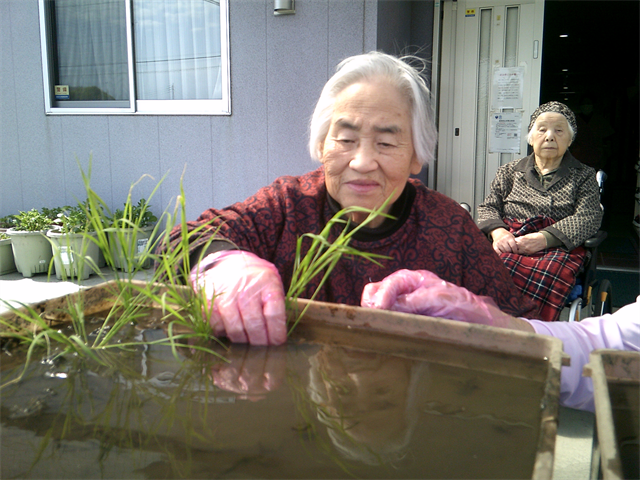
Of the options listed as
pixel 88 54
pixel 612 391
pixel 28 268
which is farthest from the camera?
pixel 88 54

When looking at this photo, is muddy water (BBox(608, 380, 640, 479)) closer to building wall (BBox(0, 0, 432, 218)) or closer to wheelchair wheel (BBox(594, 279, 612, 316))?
wheelchair wheel (BBox(594, 279, 612, 316))

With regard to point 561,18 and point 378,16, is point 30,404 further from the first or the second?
point 561,18

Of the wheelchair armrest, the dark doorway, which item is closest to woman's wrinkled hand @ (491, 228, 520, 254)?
the wheelchair armrest

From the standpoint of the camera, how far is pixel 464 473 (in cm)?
56

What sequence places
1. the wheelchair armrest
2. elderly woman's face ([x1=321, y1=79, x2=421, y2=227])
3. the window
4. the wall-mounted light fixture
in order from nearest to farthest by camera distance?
elderly woman's face ([x1=321, y1=79, x2=421, y2=227]) → the wheelchair armrest → the wall-mounted light fixture → the window

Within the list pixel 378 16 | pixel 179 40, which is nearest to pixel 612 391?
pixel 378 16

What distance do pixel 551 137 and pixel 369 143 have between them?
2.35m

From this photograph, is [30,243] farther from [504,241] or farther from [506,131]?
[506,131]

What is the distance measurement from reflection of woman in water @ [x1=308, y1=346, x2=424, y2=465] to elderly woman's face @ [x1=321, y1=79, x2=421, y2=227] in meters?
0.82

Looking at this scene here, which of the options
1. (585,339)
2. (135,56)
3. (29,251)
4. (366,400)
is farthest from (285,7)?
(366,400)

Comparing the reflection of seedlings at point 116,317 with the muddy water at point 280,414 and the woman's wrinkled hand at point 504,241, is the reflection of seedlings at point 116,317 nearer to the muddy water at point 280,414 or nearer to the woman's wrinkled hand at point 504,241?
the muddy water at point 280,414

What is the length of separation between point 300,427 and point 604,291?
3.22 metres

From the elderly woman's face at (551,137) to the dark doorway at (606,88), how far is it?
0.87 metres

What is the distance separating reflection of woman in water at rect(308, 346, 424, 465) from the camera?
2.03 ft
